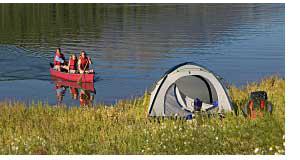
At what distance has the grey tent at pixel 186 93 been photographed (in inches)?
397

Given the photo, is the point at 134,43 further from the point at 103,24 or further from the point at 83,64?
the point at 83,64

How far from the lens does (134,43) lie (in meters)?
20.5

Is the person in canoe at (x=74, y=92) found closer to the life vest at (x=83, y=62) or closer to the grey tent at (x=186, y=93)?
the life vest at (x=83, y=62)

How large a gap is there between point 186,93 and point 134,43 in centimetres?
944

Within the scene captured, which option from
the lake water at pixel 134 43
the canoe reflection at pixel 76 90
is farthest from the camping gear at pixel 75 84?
the lake water at pixel 134 43

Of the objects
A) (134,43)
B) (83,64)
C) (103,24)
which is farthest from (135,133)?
(103,24)

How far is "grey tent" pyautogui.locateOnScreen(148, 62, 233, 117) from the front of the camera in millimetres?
10086

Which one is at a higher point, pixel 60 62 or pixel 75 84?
pixel 60 62

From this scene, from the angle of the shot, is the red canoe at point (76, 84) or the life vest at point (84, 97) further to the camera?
the red canoe at point (76, 84)

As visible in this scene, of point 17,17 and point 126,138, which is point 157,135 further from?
point 17,17

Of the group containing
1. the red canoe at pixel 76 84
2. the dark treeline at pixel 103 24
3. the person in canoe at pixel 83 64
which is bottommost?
the red canoe at pixel 76 84

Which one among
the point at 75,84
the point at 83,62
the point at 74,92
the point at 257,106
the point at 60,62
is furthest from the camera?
the point at 60,62

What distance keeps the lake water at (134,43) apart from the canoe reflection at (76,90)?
0.23 metres

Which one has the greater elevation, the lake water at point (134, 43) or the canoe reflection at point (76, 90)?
the lake water at point (134, 43)
